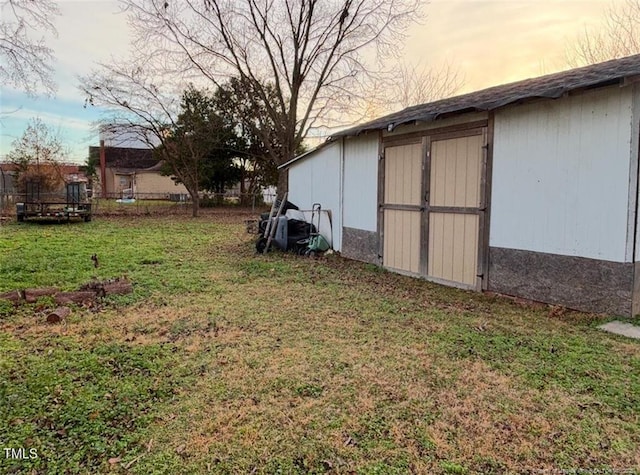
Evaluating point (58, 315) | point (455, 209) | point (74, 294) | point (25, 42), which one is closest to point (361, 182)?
point (455, 209)

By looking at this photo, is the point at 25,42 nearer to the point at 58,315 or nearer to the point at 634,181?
the point at 58,315

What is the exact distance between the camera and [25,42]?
18.2 feet

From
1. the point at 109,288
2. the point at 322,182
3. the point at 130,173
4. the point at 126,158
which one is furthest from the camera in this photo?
the point at 126,158

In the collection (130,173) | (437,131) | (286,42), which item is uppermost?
(286,42)

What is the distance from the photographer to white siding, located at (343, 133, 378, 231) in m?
7.07

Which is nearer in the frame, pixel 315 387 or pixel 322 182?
pixel 315 387

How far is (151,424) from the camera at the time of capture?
7.10ft

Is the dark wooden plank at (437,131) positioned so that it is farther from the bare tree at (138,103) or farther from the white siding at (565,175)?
the bare tree at (138,103)

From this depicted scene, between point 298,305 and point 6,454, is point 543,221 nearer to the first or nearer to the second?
point 298,305

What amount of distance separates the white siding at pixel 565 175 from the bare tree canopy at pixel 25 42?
20.1ft

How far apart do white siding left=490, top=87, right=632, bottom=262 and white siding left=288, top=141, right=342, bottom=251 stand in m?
3.79

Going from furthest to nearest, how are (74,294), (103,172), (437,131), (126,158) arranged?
1. (126,158)
2. (103,172)
3. (437,131)
4. (74,294)

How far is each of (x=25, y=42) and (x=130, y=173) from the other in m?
32.0

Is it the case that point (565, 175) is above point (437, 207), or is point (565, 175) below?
above
